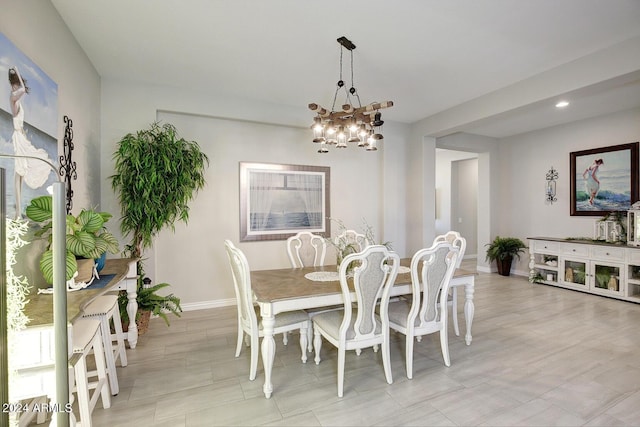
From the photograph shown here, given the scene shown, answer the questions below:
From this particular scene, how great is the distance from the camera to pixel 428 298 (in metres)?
2.40

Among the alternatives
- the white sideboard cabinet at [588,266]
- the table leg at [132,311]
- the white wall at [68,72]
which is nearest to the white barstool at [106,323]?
the table leg at [132,311]

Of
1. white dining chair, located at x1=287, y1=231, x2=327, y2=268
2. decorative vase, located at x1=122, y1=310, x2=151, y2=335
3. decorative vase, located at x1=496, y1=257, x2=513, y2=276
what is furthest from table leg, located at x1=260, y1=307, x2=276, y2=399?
decorative vase, located at x1=496, y1=257, x2=513, y2=276

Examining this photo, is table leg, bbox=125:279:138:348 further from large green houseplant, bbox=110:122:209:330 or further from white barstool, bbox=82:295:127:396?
white barstool, bbox=82:295:127:396

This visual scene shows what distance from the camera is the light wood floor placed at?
1.92 m

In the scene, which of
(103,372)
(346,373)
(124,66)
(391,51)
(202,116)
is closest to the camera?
(103,372)

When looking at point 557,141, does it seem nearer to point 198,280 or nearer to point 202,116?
point 202,116

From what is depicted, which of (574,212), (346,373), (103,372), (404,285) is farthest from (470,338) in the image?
(574,212)

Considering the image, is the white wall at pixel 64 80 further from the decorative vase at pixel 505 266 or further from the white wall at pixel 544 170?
A: the white wall at pixel 544 170

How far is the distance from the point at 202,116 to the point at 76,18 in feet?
5.41

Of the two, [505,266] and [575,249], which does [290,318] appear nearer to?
[575,249]

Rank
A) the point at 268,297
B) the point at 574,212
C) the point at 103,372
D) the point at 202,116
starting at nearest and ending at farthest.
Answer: the point at 103,372 < the point at 268,297 < the point at 202,116 < the point at 574,212

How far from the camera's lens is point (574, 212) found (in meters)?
5.13

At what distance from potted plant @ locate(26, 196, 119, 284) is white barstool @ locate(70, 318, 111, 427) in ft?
1.00

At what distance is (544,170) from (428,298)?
4777 millimetres
